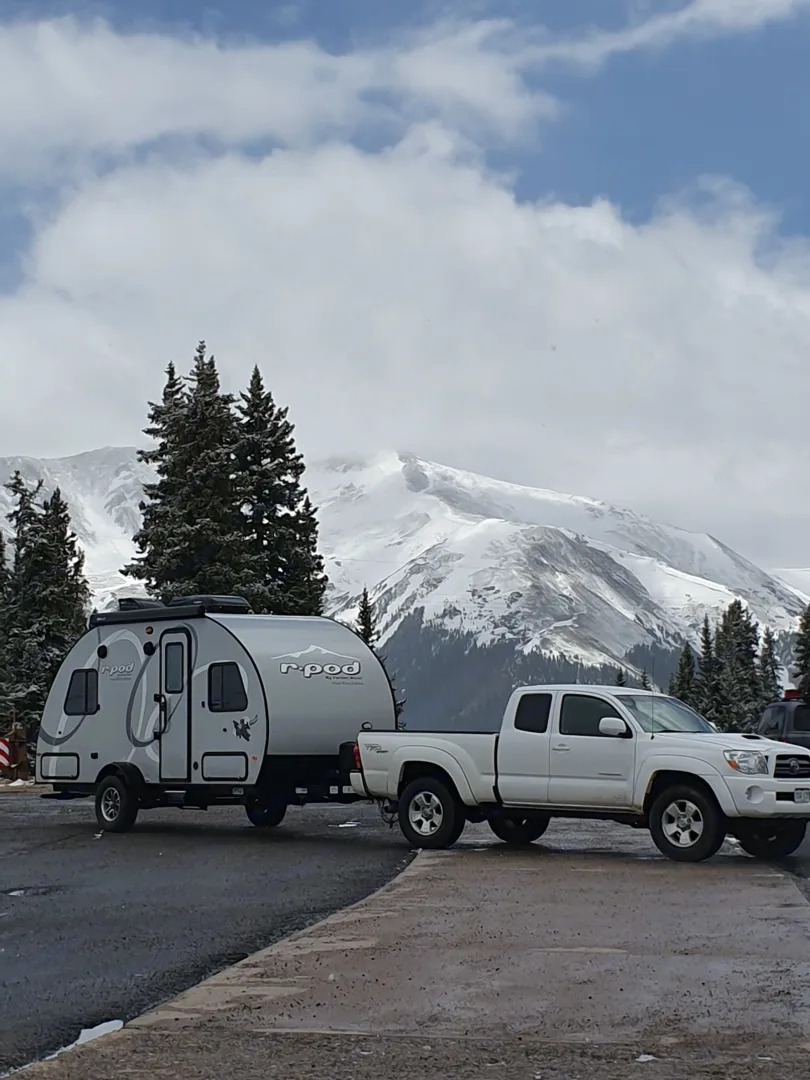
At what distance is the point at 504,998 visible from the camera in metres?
8.16

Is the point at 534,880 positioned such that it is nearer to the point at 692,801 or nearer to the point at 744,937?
the point at 692,801

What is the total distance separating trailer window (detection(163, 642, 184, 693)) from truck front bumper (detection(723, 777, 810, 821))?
25.1ft

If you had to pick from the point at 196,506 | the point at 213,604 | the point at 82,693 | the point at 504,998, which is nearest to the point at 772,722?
the point at 213,604

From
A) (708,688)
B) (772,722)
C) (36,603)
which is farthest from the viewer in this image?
(708,688)

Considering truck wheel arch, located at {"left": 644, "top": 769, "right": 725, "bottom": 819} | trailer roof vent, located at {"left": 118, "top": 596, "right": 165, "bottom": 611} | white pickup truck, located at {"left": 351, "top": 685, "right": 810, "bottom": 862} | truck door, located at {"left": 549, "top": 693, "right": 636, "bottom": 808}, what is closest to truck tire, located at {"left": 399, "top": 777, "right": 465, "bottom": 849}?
white pickup truck, located at {"left": 351, "top": 685, "right": 810, "bottom": 862}

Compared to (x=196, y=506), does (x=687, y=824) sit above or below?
below

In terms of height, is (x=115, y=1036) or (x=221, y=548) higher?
(x=221, y=548)

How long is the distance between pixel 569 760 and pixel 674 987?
26.1 feet

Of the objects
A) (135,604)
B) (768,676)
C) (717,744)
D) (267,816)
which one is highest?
(768,676)

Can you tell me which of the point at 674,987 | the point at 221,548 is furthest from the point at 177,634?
the point at 221,548

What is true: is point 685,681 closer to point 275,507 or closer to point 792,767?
point 275,507

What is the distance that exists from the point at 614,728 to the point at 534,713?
1.16 meters

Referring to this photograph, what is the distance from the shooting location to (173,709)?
19.6m

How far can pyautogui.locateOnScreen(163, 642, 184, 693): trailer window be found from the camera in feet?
64.5
